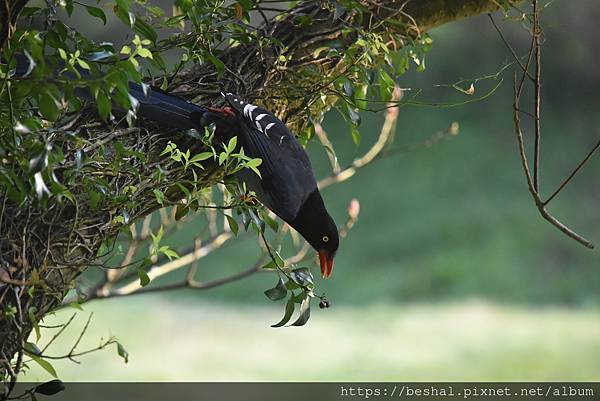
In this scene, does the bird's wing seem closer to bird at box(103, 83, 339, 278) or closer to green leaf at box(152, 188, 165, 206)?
bird at box(103, 83, 339, 278)

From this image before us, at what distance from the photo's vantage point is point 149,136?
112 centimetres

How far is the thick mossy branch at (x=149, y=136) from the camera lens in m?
0.99

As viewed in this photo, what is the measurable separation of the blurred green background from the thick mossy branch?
1.93 metres

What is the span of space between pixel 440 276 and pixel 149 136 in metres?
3.05

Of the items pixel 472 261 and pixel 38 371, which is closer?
pixel 38 371

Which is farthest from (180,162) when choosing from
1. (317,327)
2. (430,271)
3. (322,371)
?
(430,271)

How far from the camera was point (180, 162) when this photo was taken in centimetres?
111

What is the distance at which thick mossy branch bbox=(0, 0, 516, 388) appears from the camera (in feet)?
3.26

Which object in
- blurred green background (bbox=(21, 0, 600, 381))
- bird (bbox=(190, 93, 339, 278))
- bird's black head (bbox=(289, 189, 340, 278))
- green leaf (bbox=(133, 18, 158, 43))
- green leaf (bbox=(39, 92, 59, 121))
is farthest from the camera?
blurred green background (bbox=(21, 0, 600, 381))

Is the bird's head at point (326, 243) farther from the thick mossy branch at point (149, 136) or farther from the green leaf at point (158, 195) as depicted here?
the green leaf at point (158, 195)

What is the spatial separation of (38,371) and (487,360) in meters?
1.90

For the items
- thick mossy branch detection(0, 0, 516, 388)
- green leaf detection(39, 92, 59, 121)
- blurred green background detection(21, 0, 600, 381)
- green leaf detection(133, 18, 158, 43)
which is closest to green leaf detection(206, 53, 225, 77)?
thick mossy branch detection(0, 0, 516, 388)

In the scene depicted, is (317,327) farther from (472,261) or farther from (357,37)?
(357,37)

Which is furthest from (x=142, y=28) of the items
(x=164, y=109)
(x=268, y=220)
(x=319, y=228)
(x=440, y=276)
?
(x=440, y=276)
